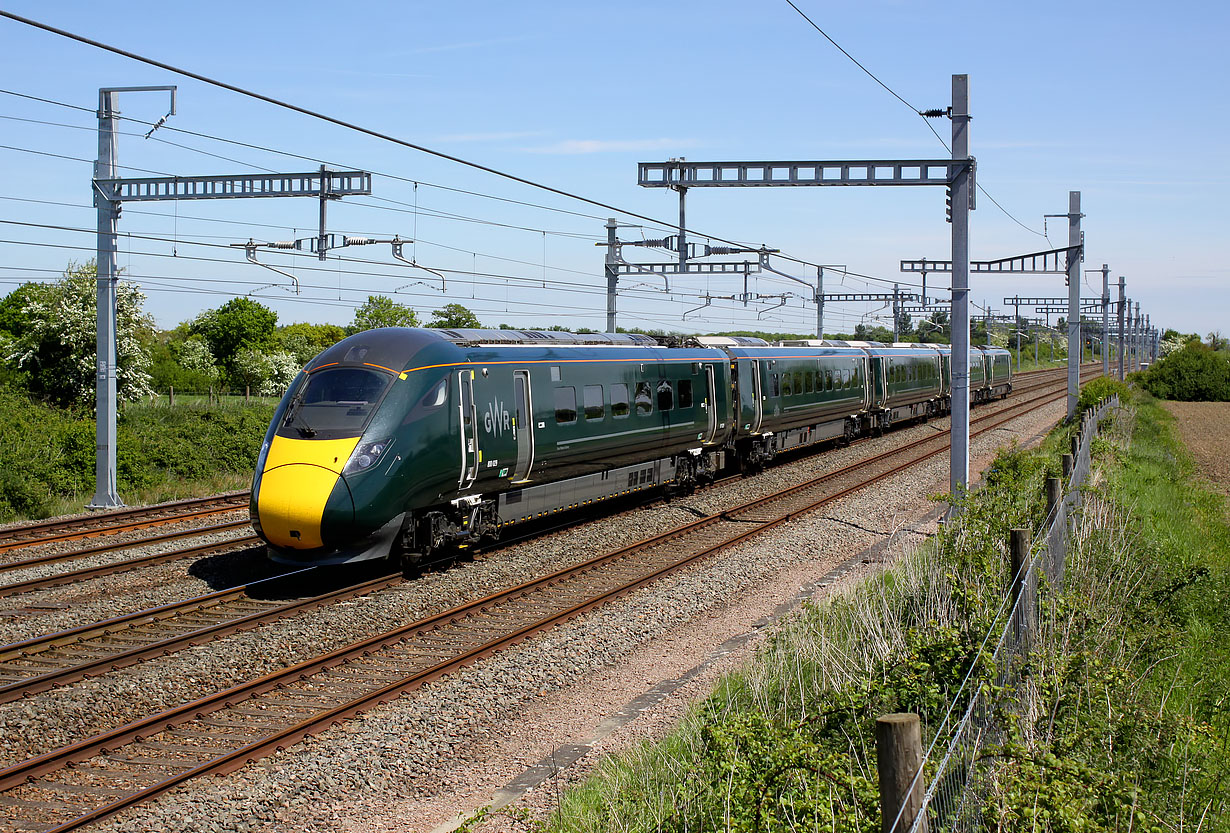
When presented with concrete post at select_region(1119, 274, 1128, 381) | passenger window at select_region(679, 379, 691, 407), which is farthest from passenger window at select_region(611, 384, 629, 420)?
concrete post at select_region(1119, 274, 1128, 381)

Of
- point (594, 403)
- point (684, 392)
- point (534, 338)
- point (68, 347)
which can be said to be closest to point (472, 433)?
point (534, 338)

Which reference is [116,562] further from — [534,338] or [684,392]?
[684,392]

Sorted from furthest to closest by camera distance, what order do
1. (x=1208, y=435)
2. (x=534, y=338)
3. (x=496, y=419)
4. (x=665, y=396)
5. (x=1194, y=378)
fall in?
(x=1194, y=378)
(x=1208, y=435)
(x=665, y=396)
(x=534, y=338)
(x=496, y=419)

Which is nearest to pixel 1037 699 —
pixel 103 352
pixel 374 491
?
pixel 374 491

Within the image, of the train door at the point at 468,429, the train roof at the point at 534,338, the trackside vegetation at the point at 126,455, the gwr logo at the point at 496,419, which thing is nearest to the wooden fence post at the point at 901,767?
the train door at the point at 468,429

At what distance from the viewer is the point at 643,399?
Result: 58.6 feet

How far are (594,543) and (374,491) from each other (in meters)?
4.65

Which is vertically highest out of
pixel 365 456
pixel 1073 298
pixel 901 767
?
pixel 1073 298

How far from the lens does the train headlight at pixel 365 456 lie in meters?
11.6

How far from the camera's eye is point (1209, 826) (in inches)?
202

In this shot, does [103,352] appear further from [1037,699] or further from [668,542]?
[1037,699]

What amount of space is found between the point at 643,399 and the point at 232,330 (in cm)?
6713

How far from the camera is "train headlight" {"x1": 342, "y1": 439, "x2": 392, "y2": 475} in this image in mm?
11643

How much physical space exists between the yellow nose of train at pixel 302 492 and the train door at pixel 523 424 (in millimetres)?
2975
